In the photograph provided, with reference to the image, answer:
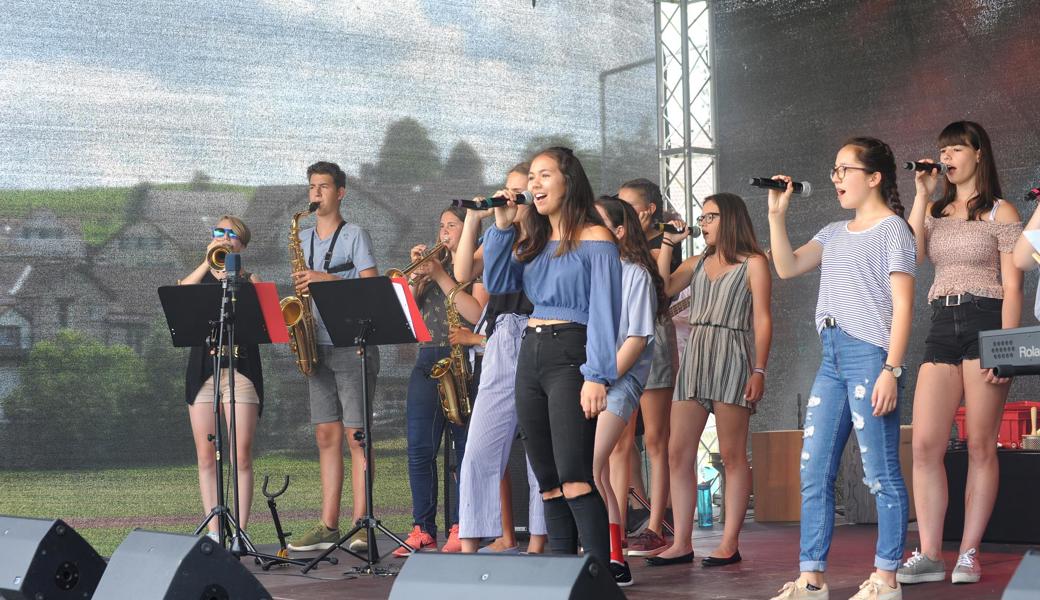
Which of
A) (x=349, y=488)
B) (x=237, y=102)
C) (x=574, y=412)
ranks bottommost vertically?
(x=349, y=488)

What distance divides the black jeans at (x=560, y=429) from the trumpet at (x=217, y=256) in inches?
84.3

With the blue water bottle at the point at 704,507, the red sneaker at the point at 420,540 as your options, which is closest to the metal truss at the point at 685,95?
the blue water bottle at the point at 704,507

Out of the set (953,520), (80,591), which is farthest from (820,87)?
(80,591)

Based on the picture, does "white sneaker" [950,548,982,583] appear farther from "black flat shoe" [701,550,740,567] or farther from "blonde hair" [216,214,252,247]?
"blonde hair" [216,214,252,247]

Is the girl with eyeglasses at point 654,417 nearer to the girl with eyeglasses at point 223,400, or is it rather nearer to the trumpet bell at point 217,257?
the girl with eyeglasses at point 223,400

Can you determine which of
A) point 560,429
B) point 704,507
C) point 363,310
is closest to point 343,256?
point 363,310

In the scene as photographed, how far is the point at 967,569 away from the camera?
13.6 feet

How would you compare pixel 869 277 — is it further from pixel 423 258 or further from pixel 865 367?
pixel 423 258

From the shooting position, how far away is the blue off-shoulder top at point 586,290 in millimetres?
3561

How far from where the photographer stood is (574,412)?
139 inches

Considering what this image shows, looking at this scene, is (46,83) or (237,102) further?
(237,102)

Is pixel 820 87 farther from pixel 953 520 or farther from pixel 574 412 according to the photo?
pixel 574 412

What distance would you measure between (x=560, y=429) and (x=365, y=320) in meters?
1.39

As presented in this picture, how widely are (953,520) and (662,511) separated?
52.3 inches
